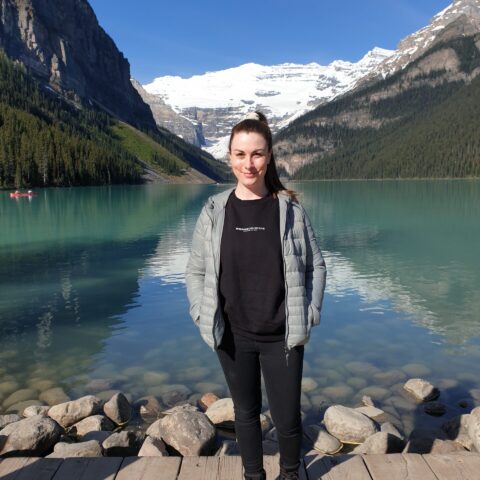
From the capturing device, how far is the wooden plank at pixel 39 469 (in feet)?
18.3

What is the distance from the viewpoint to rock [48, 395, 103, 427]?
9.92m

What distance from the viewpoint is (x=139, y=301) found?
20812mm

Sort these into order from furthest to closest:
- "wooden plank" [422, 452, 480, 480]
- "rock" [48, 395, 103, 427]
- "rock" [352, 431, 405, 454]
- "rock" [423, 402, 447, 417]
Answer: "rock" [423, 402, 447, 417] → "rock" [48, 395, 103, 427] → "rock" [352, 431, 405, 454] → "wooden plank" [422, 452, 480, 480]

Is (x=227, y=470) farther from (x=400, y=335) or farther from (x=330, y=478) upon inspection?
(x=400, y=335)

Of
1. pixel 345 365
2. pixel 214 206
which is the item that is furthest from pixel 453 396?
pixel 214 206

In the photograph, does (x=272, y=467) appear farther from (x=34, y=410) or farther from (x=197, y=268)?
(x=34, y=410)

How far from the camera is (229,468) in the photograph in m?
5.69

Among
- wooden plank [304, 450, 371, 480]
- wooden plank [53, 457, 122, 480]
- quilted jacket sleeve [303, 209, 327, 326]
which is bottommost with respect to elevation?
wooden plank [53, 457, 122, 480]

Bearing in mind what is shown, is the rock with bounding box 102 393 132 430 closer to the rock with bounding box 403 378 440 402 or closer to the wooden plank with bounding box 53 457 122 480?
the wooden plank with bounding box 53 457 122 480

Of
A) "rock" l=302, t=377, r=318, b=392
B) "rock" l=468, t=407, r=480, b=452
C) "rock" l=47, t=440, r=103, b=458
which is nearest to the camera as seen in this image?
"rock" l=47, t=440, r=103, b=458

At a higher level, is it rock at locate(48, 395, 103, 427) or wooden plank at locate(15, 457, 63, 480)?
wooden plank at locate(15, 457, 63, 480)

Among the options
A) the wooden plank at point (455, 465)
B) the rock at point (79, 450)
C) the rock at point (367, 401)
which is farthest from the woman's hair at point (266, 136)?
the rock at point (367, 401)

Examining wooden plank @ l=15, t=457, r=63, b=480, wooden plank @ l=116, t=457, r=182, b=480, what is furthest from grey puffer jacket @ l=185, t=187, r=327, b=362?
wooden plank @ l=15, t=457, r=63, b=480

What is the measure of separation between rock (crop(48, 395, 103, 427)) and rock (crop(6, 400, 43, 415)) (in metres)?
1.19
